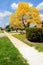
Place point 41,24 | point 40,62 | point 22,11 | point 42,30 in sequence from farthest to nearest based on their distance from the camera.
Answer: point 41,24, point 22,11, point 42,30, point 40,62

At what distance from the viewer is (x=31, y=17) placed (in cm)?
4912

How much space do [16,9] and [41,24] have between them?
7.82 metres

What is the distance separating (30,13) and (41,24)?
4.49m

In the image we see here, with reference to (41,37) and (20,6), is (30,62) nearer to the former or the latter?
(41,37)

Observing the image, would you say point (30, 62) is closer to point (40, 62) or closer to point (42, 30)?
point (40, 62)

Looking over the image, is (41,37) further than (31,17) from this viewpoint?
No

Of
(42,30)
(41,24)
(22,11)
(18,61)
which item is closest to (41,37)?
(42,30)

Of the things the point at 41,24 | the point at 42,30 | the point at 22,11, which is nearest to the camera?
the point at 42,30

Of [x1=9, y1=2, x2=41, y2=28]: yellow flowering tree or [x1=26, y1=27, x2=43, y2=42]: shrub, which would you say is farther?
[x1=9, y1=2, x2=41, y2=28]: yellow flowering tree

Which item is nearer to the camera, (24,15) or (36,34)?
(36,34)

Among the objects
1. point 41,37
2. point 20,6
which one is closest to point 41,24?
point 20,6

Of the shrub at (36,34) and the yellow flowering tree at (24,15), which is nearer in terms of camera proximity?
the shrub at (36,34)

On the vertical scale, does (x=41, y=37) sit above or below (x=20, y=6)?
below

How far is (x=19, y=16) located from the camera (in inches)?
1930
